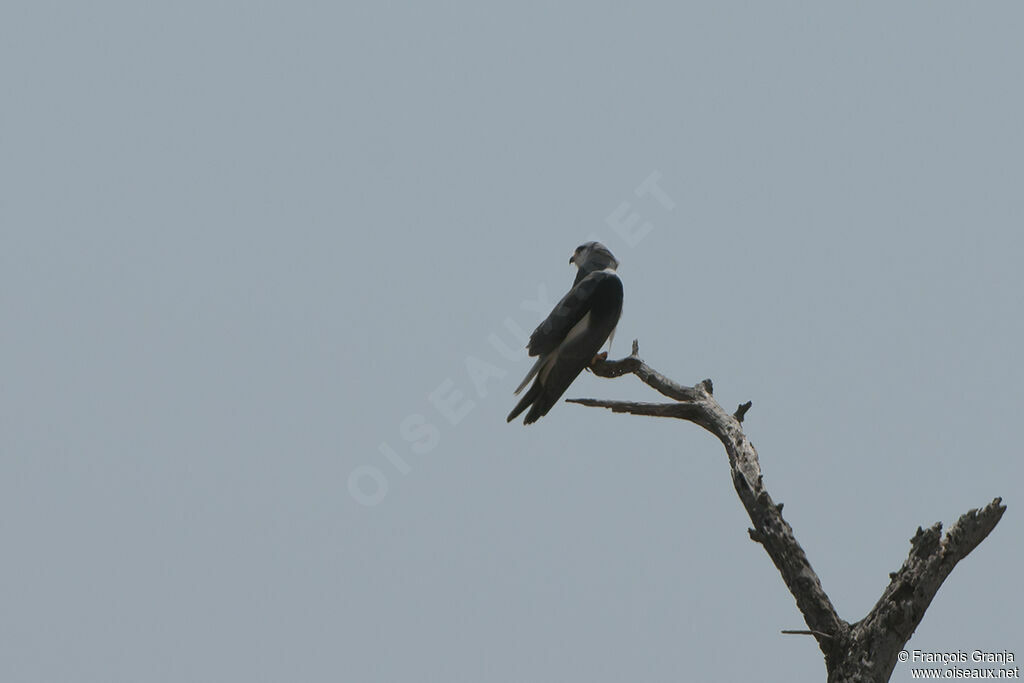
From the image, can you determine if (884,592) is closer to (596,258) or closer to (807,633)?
(807,633)

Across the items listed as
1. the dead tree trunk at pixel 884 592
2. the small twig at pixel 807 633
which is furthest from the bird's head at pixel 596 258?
the small twig at pixel 807 633

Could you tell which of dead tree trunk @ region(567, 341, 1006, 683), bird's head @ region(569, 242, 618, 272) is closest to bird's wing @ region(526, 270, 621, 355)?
bird's head @ region(569, 242, 618, 272)

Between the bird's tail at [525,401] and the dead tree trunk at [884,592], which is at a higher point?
the bird's tail at [525,401]

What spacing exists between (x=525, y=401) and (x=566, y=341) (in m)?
0.67

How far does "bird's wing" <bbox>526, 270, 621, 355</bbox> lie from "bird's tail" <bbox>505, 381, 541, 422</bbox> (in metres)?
0.34

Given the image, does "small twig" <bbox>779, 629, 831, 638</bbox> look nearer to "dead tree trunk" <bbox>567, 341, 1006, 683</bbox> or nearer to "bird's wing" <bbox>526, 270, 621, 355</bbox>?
"dead tree trunk" <bbox>567, 341, 1006, 683</bbox>

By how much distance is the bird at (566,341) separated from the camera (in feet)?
28.2

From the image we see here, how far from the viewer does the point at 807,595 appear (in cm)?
598

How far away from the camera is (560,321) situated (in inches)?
342

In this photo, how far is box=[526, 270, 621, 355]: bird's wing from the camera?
868 centimetres

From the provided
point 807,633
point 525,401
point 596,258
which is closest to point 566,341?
point 525,401

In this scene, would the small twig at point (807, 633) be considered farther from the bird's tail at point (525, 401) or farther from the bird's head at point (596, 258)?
the bird's head at point (596, 258)

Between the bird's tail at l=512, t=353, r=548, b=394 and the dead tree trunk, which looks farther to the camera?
the bird's tail at l=512, t=353, r=548, b=394

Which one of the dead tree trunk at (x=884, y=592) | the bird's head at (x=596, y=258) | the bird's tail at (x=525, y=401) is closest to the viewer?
the dead tree trunk at (x=884, y=592)
